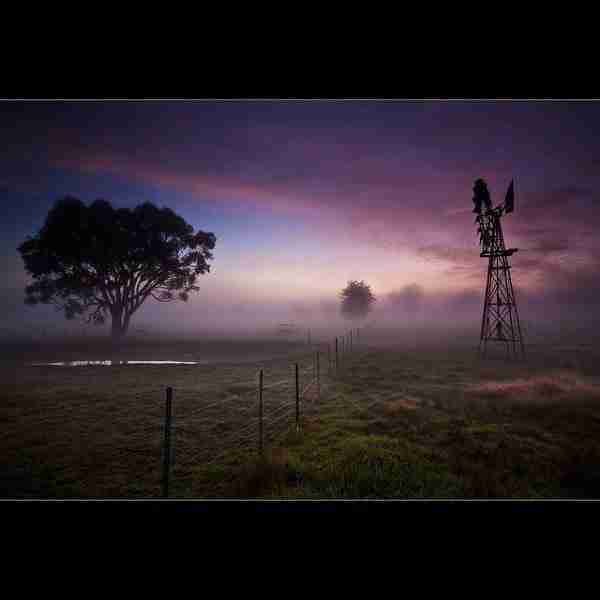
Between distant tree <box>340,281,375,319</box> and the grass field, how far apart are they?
1681 inches

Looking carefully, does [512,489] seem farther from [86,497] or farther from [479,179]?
[479,179]

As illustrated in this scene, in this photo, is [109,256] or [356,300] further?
[356,300]

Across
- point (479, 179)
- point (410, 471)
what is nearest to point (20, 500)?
point (410, 471)

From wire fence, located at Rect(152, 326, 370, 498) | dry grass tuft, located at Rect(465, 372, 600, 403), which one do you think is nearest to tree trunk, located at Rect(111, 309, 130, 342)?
wire fence, located at Rect(152, 326, 370, 498)

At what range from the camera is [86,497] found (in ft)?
10.2

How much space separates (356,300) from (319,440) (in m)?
49.0

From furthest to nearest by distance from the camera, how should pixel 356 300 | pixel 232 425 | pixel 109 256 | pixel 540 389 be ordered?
pixel 356 300 → pixel 109 256 → pixel 540 389 → pixel 232 425

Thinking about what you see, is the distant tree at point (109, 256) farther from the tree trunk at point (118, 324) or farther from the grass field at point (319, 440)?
the grass field at point (319, 440)

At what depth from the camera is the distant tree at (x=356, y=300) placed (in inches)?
2045

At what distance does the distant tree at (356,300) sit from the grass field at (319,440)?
42706 mm

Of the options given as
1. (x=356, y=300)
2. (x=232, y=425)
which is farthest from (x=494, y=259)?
(x=356, y=300)

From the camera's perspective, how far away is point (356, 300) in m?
52.0

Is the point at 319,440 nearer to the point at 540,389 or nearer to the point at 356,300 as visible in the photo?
the point at 540,389
